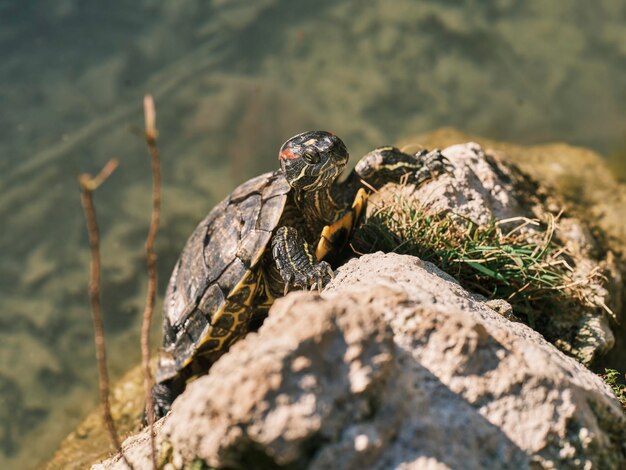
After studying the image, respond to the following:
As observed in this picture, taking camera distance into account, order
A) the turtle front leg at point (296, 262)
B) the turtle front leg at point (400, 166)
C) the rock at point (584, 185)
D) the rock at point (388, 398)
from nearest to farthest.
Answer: the rock at point (388, 398)
the turtle front leg at point (296, 262)
the turtle front leg at point (400, 166)
the rock at point (584, 185)

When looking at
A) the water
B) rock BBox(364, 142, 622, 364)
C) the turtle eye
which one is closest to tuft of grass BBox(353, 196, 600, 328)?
rock BBox(364, 142, 622, 364)

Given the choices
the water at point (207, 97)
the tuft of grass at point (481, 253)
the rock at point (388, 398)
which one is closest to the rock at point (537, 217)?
the tuft of grass at point (481, 253)

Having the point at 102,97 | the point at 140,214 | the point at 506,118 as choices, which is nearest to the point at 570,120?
the point at 506,118

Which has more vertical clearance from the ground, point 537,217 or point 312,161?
point 312,161

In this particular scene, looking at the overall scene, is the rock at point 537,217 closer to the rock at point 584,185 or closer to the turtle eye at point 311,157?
the rock at point 584,185

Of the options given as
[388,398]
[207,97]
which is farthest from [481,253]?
[207,97]

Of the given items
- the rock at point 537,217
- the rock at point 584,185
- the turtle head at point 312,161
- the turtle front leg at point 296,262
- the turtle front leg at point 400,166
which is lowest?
the rock at point 584,185

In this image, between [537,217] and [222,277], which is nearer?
[222,277]

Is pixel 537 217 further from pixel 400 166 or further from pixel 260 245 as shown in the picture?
pixel 260 245
